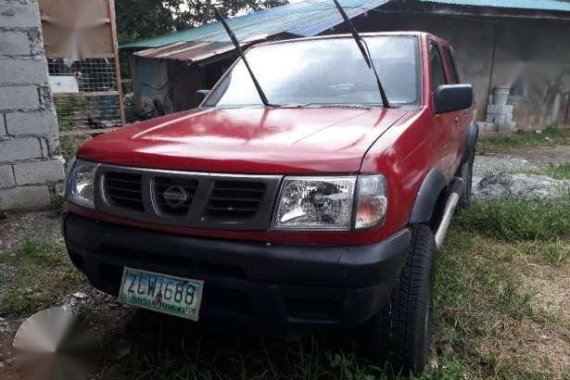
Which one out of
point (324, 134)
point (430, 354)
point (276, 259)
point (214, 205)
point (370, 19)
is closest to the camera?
point (276, 259)

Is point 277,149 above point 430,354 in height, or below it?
above

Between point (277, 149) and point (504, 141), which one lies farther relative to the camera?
point (504, 141)

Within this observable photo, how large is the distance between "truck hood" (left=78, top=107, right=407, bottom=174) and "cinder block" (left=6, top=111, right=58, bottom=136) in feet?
8.04

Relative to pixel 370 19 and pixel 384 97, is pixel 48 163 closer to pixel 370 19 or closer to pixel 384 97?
pixel 384 97

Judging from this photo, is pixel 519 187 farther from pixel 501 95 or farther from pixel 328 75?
pixel 501 95

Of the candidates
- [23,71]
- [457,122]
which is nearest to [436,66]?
[457,122]

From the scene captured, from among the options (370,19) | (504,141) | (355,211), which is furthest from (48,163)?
(504,141)

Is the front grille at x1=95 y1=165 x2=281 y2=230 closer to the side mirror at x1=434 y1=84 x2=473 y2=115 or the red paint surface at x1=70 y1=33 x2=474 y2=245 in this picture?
the red paint surface at x1=70 y1=33 x2=474 y2=245

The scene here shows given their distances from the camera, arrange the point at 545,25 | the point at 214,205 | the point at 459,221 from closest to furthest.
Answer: the point at 214,205 < the point at 459,221 < the point at 545,25

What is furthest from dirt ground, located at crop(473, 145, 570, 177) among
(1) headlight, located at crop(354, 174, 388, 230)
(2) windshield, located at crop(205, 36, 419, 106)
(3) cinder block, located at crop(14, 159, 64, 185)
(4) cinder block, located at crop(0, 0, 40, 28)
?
(4) cinder block, located at crop(0, 0, 40, 28)

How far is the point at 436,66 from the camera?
3.34 metres

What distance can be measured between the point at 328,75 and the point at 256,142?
115cm

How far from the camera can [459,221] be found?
172 inches

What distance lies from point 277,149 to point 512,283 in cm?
217
